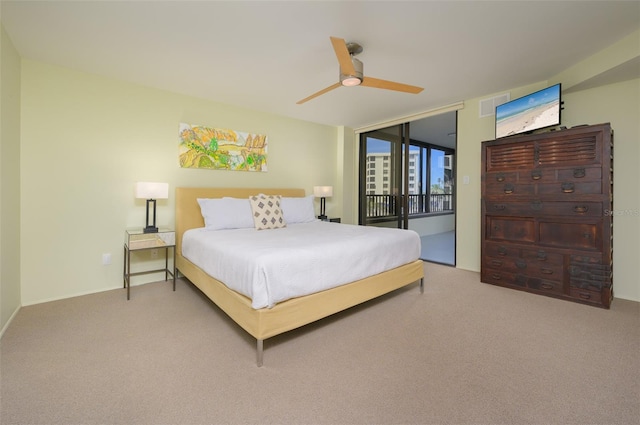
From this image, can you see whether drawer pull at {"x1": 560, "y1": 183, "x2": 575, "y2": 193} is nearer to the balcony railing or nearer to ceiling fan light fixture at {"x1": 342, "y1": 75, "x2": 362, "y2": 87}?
ceiling fan light fixture at {"x1": 342, "y1": 75, "x2": 362, "y2": 87}

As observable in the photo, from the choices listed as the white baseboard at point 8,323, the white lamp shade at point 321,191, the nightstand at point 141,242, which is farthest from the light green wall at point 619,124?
the white baseboard at point 8,323

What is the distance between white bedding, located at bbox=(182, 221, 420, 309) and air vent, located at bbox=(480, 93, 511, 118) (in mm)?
2088

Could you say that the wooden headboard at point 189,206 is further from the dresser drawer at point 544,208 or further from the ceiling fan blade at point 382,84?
the dresser drawer at point 544,208

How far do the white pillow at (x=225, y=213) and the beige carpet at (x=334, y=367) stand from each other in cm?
102

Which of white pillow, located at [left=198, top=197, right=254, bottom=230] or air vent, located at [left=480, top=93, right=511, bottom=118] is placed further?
air vent, located at [left=480, top=93, right=511, bottom=118]

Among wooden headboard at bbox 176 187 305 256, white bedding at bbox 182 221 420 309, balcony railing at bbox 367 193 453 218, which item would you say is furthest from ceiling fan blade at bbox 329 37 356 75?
balcony railing at bbox 367 193 453 218

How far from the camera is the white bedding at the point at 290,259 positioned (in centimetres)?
187

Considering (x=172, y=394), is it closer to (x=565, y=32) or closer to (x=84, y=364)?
(x=84, y=364)

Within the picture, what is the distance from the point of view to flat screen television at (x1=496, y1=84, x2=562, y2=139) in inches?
113

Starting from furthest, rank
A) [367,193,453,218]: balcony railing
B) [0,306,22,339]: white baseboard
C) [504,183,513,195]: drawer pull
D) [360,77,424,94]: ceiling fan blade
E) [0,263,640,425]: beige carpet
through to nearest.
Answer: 1. [367,193,453,218]: balcony railing
2. [504,183,513,195]: drawer pull
3. [360,77,424,94]: ceiling fan blade
4. [0,306,22,339]: white baseboard
5. [0,263,640,425]: beige carpet

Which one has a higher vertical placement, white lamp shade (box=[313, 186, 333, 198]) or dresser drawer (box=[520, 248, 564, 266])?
white lamp shade (box=[313, 186, 333, 198])

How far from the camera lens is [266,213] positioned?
11.6ft

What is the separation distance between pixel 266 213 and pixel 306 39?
197 centimetres

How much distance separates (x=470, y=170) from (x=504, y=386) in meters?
3.05
